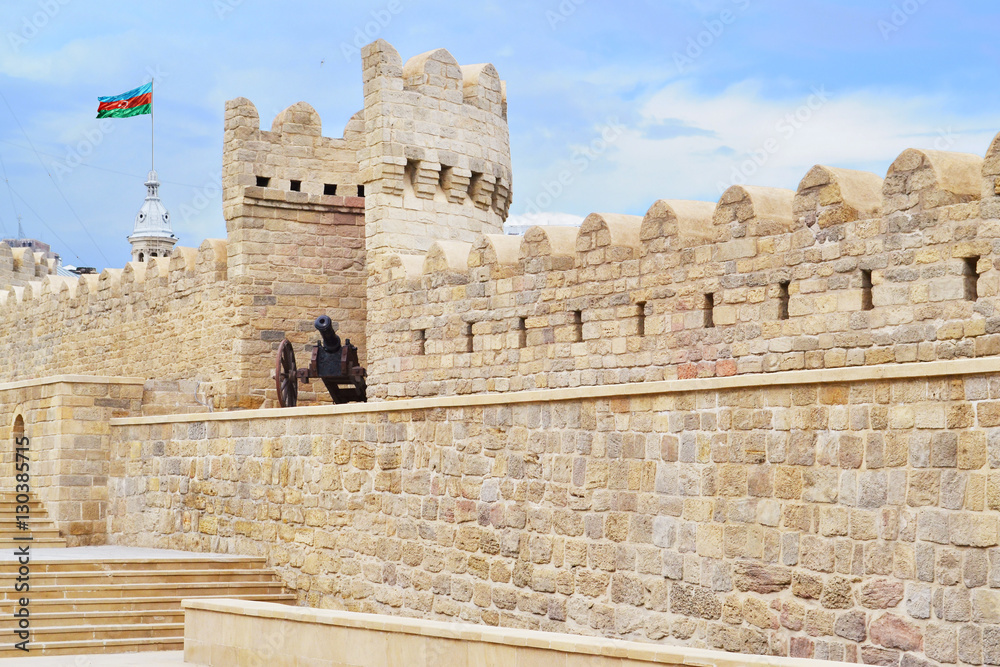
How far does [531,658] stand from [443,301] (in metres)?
6.03

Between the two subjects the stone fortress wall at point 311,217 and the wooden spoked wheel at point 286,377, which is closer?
the stone fortress wall at point 311,217

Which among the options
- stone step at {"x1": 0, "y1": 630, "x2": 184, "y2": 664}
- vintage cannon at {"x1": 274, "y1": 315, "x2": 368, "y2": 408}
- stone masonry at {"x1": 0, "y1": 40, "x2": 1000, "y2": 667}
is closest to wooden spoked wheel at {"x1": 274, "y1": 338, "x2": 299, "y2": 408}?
vintage cannon at {"x1": 274, "y1": 315, "x2": 368, "y2": 408}

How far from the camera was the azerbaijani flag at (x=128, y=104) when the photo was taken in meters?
23.0

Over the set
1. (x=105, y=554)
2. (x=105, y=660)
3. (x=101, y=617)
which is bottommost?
(x=105, y=660)

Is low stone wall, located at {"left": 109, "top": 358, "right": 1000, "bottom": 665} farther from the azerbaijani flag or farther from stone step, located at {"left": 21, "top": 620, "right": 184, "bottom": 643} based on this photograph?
the azerbaijani flag

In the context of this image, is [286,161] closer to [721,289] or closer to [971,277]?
[721,289]

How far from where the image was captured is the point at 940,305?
28.2ft

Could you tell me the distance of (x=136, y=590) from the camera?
37.2ft

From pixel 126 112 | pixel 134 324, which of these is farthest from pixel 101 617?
pixel 126 112

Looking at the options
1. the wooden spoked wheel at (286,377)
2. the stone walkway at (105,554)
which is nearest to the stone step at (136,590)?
the stone walkway at (105,554)

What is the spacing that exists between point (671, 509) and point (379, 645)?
1.94 m

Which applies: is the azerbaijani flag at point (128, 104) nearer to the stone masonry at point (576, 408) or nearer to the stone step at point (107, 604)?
the stone masonry at point (576, 408)

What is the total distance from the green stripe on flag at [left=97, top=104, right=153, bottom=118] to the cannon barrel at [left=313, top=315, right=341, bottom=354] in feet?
31.5

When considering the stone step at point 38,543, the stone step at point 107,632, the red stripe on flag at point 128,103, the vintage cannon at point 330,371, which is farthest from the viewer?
the red stripe on flag at point 128,103
